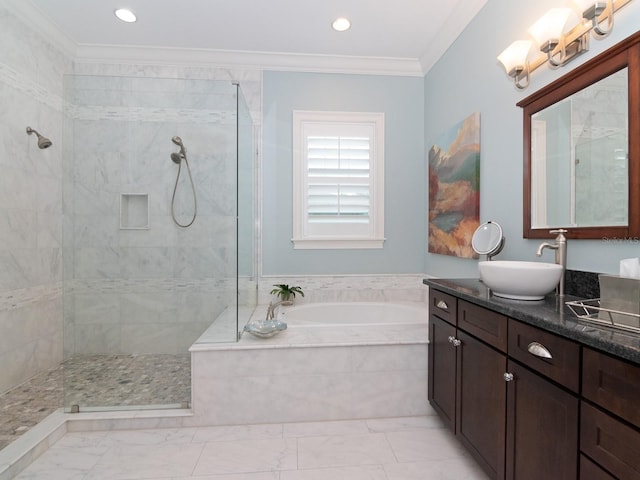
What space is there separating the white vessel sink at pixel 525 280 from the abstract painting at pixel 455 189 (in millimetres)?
928

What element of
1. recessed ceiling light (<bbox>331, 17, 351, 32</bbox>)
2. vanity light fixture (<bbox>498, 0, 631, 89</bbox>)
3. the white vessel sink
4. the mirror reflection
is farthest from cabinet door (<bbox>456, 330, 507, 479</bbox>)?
recessed ceiling light (<bbox>331, 17, 351, 32</bbox>)

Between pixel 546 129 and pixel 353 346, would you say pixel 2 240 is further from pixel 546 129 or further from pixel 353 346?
pixel 546 129

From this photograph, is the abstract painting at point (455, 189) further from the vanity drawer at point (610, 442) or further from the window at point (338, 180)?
the vanity drawer at point (610, 442)

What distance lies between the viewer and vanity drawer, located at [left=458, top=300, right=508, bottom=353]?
4.14 feet

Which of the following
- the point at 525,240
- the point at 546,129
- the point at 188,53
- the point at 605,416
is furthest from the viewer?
the point at 188,53

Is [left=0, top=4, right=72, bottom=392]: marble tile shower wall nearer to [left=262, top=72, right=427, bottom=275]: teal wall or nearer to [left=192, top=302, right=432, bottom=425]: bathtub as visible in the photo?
[left=192, top=302, right=432, bottom=425]: bathtub

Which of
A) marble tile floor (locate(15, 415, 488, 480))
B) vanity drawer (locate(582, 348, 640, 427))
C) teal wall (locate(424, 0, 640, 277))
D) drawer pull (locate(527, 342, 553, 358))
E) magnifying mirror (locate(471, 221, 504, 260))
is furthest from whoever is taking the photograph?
magnifying mirror (locate(471, 221, 504, 260))

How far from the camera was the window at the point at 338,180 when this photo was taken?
3.02 meters

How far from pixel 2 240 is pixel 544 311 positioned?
3.11 metres

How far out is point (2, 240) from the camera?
218 cm

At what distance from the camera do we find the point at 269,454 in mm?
1707

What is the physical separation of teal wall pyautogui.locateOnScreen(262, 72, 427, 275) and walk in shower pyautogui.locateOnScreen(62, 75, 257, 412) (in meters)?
0.30

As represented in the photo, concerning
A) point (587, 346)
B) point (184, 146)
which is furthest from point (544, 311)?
point (184, 146)

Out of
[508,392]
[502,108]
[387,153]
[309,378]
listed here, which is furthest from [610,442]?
[387,153]
